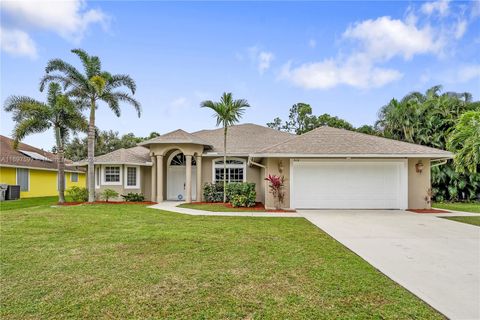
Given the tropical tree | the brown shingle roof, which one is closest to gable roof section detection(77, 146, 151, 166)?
the brown shingle roof

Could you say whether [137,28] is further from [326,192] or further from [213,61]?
[326,192]

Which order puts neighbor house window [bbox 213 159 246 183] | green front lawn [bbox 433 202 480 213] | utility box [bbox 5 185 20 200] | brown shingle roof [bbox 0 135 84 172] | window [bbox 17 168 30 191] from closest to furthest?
1. green front lawn [bbox 433 202 480 213]
2. neighbor house window [bbox 213 159 246 183]
3. utility box [bbox 5 185 20 200]
4. brown shingle roof [bbox 0 135 84 172]
5. window [bbox 17 168 30 191]

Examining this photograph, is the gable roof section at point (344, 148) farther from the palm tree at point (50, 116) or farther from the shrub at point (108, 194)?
the palm tree at point (50, 116)

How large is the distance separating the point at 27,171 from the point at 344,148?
24283mm

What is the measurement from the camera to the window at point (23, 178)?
2166cm

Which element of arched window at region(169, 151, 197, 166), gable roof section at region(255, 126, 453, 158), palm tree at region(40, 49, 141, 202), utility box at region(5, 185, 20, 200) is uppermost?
palm tree at region(40, 49, 141, 202)

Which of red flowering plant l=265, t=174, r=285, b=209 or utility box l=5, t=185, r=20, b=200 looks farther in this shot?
utility box l=5, t=185, r=20, b=200

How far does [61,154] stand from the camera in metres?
16.9

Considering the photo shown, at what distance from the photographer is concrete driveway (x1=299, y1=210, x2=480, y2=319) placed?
3.84m

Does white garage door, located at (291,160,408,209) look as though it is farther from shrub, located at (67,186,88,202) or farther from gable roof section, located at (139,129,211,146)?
shrub, located at (67,186,88,202)

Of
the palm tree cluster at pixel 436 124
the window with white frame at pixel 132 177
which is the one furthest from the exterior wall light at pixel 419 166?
the window with white frame at pixel 132 177

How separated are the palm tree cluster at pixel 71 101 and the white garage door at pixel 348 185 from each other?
35.9 feet

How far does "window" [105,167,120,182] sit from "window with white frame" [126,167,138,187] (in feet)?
2.01

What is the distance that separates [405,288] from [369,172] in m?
10.3
